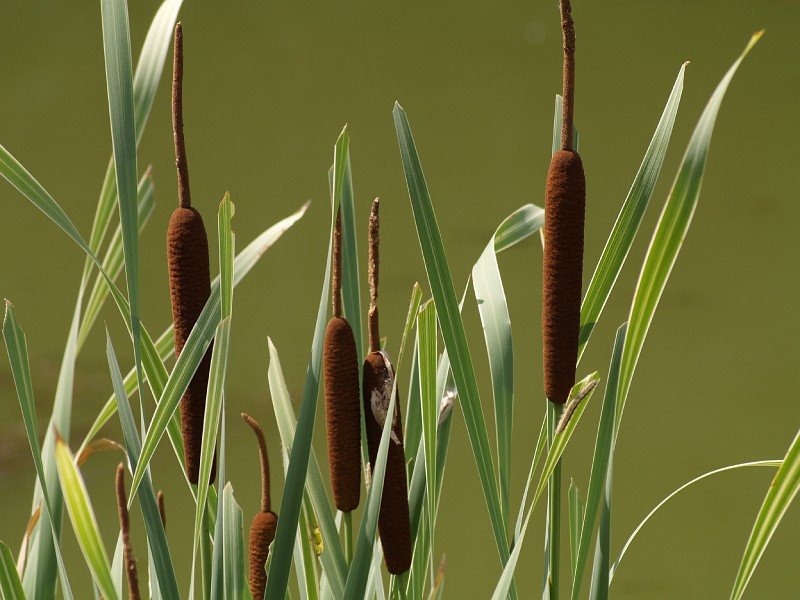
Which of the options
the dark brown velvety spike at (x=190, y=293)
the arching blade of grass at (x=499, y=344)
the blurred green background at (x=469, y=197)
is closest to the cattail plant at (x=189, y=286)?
the dark brown velvety spike at (x=190, y=293)

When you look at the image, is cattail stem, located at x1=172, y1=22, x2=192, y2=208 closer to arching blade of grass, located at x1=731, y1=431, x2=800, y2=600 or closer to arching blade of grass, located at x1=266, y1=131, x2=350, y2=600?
arching blade of grass, located at x1=266, y1=131, x2=350, y2=600

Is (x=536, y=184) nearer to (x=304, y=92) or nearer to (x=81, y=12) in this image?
(x=304, y=92)

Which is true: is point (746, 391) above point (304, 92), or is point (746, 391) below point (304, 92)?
below

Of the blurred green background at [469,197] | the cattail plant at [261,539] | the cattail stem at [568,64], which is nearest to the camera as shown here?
the cattail stem at [568,64]

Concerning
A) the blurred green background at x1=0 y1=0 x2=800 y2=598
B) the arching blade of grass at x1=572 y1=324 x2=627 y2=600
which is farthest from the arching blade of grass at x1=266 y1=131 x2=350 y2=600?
the blurred green background at x1=0 y1=0 x2=800 y2=598

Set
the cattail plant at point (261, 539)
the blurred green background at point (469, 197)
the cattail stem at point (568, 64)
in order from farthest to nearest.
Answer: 1. the blurred green background at point (469, 197)
2. the cattail plant at point (261, 539)
3. the cattail stem at point (568, 64)

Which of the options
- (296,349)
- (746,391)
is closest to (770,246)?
(746,391)

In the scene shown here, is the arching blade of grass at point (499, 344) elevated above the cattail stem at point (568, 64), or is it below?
below

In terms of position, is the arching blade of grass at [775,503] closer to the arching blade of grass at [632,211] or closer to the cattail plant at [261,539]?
the arching blade of grass at [632,211]
